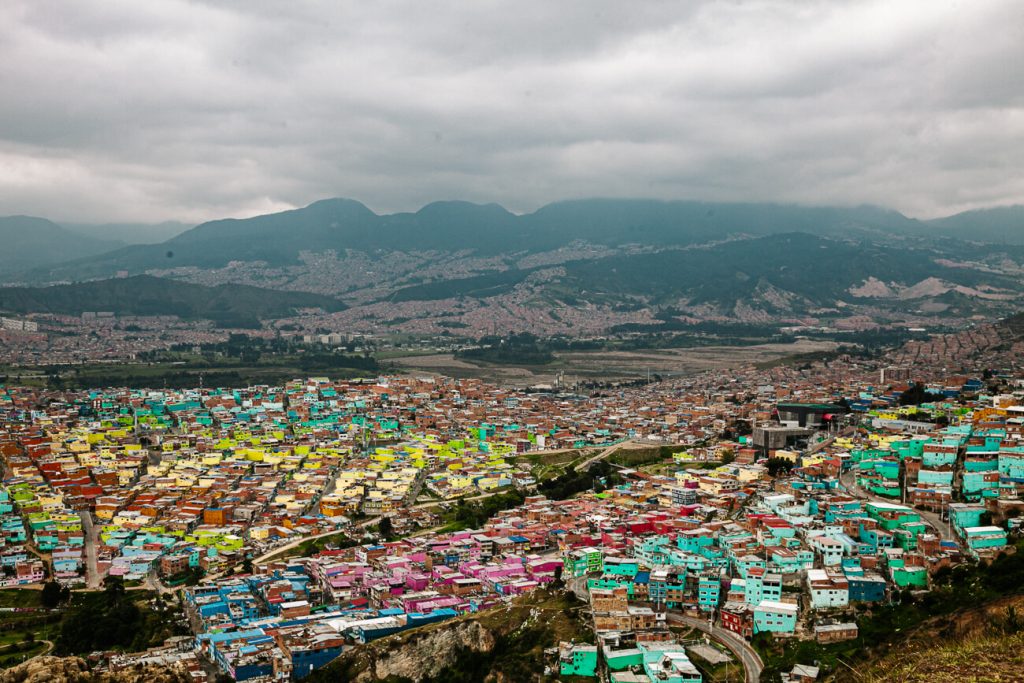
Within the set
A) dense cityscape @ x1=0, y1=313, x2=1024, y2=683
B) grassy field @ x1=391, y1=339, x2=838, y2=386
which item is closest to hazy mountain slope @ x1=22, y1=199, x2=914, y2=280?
grassy field @ x1=391, y1=339, x2=838, y2=386

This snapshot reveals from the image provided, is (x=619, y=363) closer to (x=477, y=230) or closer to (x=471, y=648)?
(x=471, y=648)

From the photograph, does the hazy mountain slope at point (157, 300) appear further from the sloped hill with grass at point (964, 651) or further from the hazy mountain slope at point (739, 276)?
the sloped hill with grass at point (964, 651)

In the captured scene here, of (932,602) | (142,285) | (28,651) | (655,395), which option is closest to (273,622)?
(28,651)

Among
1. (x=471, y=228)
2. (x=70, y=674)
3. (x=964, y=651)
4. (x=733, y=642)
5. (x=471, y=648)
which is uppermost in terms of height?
(x=471, y=228)

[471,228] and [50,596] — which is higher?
[471,228]

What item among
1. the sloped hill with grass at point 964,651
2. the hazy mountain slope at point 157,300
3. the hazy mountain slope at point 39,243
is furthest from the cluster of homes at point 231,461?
the hazy mountain slope at point 39,243

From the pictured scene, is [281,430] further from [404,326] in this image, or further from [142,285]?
[142,285]

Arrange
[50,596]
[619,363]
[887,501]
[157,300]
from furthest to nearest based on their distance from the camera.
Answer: [157,300], [619,363], [887,501], [50,596]

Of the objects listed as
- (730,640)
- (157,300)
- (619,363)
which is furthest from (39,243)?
(730,640)
